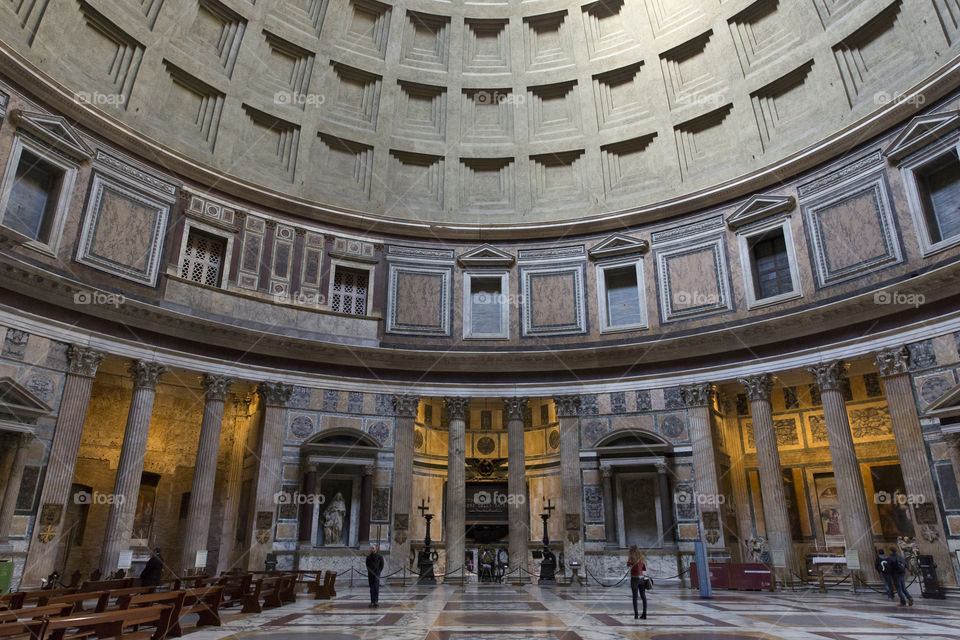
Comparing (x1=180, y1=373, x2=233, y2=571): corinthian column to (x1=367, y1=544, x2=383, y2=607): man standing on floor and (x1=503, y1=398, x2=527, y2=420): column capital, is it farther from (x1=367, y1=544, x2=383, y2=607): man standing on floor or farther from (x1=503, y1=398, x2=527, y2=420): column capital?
(x1=503, y1=398, x2=527, y2=420): column capital

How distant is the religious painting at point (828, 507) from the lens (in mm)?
22312

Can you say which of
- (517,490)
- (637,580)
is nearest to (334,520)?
(517,490)

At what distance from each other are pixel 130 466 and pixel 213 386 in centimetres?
352

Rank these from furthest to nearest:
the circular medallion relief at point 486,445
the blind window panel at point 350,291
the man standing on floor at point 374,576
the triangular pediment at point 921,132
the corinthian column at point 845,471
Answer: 1. the circular medallion relief at point 486,445
2. the blind window panel at point 350,291
3. the corinthian column at point 845,471
4. the triangular pediment at point 921,132
5. the man standing on floor at point 374,576

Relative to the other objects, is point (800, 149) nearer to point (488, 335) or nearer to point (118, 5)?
point (488, 335)

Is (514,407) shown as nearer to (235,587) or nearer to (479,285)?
(479,285)

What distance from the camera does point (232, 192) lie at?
75.4ft

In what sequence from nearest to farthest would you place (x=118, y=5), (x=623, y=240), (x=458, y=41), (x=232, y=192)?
(x=118, y=5) < (x=232, y=192) < (x=623, y=240) < (x=458, y=41)

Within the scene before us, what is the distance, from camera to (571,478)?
22625 mm

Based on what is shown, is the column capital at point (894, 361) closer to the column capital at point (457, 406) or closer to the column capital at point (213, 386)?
the column capital at point (457, 406)

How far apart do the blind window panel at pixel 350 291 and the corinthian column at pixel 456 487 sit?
17.2ft

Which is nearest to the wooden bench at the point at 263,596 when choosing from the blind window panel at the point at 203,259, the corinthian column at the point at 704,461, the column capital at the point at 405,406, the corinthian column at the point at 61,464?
the corinthian column at the point at 61,464

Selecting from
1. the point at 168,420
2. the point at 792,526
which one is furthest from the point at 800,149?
the point at 168,420

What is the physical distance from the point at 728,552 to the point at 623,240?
12.0m
